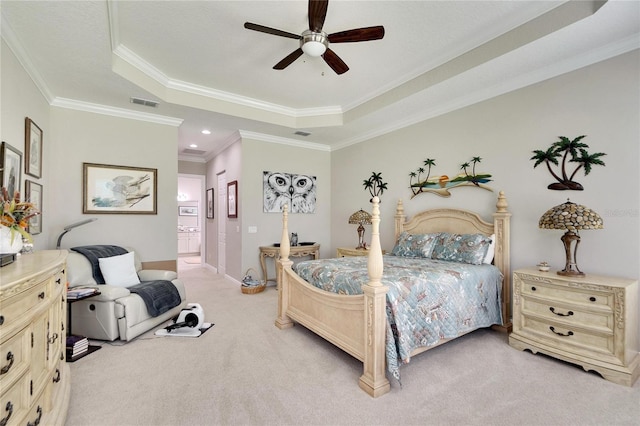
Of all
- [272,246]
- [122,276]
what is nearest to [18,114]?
[122,276]

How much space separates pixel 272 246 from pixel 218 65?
309 centimetres

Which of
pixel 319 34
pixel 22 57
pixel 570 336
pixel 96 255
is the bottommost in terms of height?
pixel 570 336

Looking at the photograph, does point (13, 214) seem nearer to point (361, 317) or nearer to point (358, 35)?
point (361, 317)

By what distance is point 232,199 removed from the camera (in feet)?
18.9

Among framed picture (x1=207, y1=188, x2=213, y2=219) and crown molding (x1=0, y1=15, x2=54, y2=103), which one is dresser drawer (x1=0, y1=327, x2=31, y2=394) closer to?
crown molding (x1=0, y1=15, x2=54, y2=103)

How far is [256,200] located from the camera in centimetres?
544

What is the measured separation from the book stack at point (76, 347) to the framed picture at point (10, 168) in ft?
4.48

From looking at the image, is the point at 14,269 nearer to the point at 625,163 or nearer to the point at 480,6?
the point at 480,6

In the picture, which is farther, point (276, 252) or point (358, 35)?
point (276, 252)

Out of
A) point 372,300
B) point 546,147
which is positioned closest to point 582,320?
point 546,147

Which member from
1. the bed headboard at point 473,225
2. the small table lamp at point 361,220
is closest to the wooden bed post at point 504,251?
the bed headboard at point 473,225

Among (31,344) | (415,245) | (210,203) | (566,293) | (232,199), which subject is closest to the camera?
(31,344)

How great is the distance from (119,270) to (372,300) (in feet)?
9.78

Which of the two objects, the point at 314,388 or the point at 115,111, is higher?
the point at 115,111
